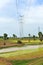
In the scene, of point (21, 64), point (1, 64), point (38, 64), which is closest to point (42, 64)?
point (38, 64)

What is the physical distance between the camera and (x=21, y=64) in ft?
113

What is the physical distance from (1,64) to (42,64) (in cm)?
670

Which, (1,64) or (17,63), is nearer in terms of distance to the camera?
(1,64)

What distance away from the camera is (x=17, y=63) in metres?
35.7

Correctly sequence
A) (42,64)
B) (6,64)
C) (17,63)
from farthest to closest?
(17,63), (6,64), (42,64)

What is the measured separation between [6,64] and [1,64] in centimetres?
80

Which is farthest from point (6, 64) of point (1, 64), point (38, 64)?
point (38, 64)

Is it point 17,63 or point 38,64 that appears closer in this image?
point 38,64

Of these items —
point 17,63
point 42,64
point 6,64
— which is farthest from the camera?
point 17,63

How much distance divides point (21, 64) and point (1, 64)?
133 inches

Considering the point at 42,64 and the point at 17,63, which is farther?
the point at 17,63

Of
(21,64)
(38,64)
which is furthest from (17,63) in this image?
(38,64)

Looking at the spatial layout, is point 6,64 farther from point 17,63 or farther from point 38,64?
point 38,64

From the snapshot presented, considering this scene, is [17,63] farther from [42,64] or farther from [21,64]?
[42,64]
